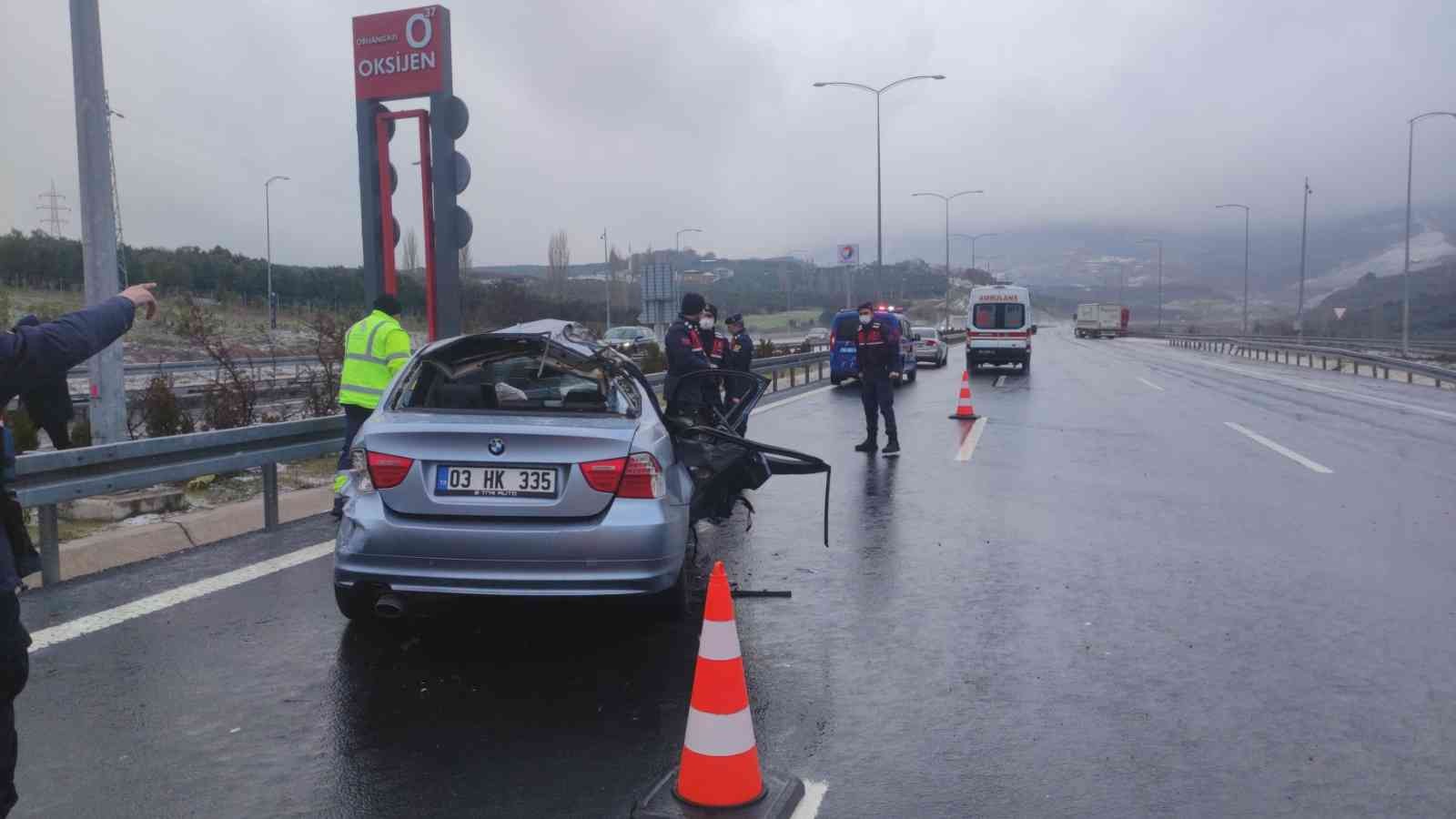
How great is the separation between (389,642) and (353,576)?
62cm

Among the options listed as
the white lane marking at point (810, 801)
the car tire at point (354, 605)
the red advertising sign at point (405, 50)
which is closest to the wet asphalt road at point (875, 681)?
the white lane marking at point (810, 801)

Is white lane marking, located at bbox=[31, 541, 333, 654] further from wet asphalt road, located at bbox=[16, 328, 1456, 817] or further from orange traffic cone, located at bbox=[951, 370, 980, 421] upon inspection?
orange traffic cone, located at bbox=[951, 370, 980, 421]

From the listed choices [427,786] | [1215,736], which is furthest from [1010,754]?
[427,786]

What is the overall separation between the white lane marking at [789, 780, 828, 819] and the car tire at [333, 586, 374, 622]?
8.84 feet

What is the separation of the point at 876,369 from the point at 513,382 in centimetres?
763

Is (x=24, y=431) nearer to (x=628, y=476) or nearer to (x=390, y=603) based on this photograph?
(x=390, y=603)

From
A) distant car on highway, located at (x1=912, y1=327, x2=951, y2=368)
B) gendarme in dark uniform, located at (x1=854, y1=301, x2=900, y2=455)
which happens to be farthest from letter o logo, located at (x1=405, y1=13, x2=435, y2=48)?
distant car on highway, located at (x1=912, y1=327, x2=951, y2=368)

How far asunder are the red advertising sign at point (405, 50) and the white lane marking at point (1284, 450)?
11.3 metres

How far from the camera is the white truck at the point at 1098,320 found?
9131cm

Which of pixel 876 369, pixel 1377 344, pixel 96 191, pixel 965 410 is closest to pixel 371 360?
pixel 96 191

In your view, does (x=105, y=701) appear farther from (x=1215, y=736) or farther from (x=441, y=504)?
(x=1215, y=736)

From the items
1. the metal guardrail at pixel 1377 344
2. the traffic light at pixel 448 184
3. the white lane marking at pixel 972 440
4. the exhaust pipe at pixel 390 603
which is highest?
the traffic light at pixel 448 184

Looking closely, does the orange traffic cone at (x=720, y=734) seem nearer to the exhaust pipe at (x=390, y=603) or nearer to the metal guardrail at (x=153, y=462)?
the exhaust pipe at (x=390, y=603)

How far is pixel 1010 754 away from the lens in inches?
172
